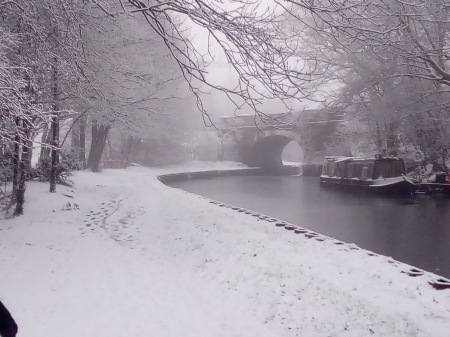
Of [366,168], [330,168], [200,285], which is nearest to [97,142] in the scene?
[330,168]

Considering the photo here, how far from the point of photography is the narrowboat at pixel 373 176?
60.2 feet

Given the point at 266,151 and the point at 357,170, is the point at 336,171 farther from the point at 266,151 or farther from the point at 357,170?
the point at 266,151

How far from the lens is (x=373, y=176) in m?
19.7

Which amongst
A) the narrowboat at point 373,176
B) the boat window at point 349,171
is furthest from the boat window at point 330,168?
the boat window at point 349,171

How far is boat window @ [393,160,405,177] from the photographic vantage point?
1919cm

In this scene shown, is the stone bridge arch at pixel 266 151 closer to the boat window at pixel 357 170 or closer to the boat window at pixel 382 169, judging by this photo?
the boat window at pixel 357 170

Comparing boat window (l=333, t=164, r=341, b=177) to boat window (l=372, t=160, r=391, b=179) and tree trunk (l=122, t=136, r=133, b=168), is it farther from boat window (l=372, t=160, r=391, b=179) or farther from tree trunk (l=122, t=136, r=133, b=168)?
tree trunk (l=122, t=136, r=133, b=168)

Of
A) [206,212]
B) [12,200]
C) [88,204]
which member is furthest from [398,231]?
[12,200]

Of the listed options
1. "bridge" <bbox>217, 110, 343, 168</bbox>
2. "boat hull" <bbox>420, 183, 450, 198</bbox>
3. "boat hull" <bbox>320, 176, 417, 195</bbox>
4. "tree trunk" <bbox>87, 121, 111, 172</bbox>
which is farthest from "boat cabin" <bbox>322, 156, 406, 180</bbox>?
"tree trunk" <bbox>87, 121, 111, 172</bbox>

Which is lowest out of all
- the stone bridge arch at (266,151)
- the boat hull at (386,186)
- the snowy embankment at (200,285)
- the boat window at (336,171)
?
the snowy embankment at (200,285)

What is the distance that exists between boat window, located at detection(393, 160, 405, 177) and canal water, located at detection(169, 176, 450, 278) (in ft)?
6.75

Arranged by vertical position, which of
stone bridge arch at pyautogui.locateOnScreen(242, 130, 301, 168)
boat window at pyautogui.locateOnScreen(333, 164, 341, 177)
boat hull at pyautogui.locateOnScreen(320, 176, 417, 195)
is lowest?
boat hull at pyautogui.locateOnScreen(320, 176, 417, 195)

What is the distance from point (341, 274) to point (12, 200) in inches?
291

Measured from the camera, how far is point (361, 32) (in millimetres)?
4012
